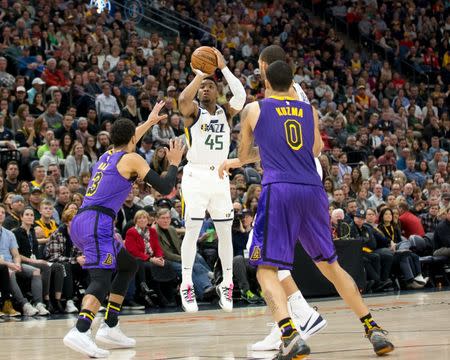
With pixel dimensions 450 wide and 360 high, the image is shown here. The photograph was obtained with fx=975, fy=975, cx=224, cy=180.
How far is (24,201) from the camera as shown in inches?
590

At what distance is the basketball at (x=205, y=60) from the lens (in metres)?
10.3

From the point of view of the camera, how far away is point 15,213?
14.6 metres

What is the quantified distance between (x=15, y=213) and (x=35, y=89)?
509cm

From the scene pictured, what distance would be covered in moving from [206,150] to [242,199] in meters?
6.45

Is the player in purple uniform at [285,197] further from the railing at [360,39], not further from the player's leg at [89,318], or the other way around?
the railing at [360,39]

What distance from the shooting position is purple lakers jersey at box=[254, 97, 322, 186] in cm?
753

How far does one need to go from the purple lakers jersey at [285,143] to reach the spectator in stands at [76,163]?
9613 mm

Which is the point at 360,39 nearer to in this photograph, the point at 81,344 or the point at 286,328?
the point at 81,344

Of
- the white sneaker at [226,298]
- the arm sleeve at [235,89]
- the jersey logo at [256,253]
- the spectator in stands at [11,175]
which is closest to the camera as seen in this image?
the jersey logo at [256,253]

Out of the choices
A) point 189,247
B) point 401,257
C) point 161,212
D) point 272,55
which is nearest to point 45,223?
point 161,212

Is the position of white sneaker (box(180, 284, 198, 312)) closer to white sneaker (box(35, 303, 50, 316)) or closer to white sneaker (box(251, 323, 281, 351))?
white sneaker (box(251, 323, 281, 351))

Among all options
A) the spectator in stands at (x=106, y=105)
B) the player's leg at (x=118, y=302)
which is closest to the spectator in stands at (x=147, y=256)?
the spectator in stands at (x=106, y=105)

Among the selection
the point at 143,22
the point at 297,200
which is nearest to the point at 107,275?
the point at 297,200

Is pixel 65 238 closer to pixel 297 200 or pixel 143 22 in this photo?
pixel 297 200
